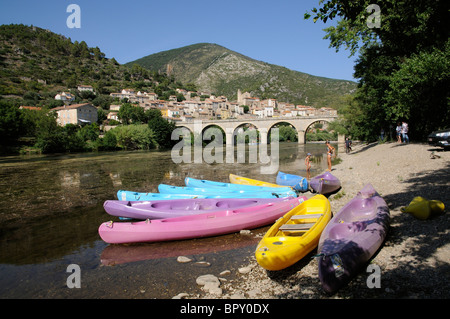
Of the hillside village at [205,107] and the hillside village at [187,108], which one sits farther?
the hillside village at [205,107]

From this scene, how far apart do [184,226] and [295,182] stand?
6.38 metres

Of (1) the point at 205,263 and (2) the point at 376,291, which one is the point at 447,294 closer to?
(2) the point at 376,291

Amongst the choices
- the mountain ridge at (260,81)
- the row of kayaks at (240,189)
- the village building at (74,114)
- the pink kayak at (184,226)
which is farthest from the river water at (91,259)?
the mountain ridge at (260,81)

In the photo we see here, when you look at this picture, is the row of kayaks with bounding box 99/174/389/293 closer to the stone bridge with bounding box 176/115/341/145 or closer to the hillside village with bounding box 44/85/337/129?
the stone bridge with bounding box 176/115/341/145

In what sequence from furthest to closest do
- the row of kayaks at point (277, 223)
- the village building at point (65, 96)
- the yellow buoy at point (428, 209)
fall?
the village building at point (65, 96) → the yellow buoy at point (428, 209) → the row of kayaks at point (277, 223)

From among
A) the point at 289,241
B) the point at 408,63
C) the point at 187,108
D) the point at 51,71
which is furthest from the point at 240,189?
the point at 51,71

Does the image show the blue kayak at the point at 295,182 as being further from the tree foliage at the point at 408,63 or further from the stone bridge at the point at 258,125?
the stone bridge at the point at 258,125

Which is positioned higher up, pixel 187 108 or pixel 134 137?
pixel 187 108

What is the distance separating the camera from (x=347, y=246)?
4.24m

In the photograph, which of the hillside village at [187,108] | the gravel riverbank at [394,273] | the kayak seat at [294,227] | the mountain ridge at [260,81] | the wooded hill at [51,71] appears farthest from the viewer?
the mountain ridge at [260,81]

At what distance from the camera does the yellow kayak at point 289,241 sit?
4512 mm

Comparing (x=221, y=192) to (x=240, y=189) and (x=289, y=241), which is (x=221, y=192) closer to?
(x=240, y=189)

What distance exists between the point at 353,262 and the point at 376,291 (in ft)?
1.46

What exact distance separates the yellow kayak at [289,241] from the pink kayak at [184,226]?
1337mm
